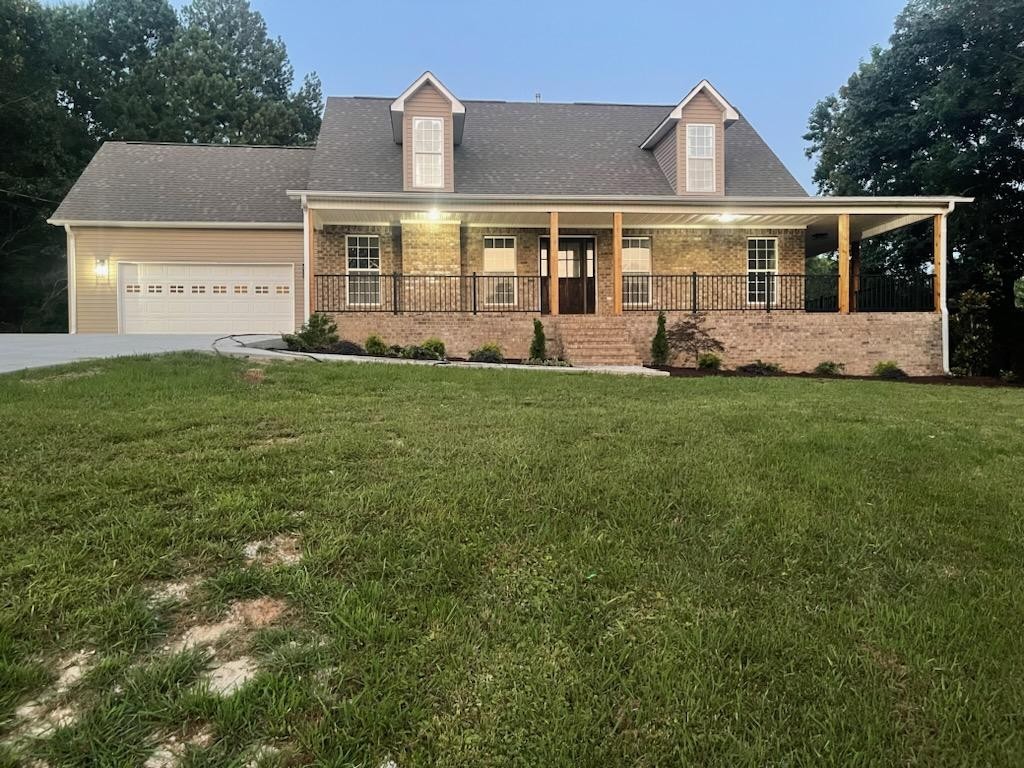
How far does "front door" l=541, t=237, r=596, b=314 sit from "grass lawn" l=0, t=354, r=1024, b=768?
11.7 meters

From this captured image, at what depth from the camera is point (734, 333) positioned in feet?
42.9

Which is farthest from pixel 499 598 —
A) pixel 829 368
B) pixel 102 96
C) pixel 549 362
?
pixel 102 96

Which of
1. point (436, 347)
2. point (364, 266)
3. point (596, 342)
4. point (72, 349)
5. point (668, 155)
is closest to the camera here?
point (72, 349)

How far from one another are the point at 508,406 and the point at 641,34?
14214cm

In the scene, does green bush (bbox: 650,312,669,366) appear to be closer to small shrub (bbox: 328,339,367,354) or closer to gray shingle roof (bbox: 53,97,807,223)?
gray shingle roof (bbox: 53,97,807,223)

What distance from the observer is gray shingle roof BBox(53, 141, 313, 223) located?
16.3m

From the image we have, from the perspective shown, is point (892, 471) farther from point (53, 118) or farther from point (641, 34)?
point (641, 34)

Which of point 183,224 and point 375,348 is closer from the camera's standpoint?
point 375,348

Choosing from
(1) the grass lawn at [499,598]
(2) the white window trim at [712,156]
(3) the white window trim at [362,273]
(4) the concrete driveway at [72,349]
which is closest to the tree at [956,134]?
(2) the white window trim at [712,156]

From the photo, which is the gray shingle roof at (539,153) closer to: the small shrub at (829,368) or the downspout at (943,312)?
the downspout at (943,312)

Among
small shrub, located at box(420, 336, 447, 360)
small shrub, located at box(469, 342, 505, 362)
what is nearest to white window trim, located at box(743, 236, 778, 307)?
small shrub, located at box(469, 342, 505, 362)

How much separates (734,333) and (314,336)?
8.36m

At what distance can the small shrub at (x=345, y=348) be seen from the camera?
38.4 feet

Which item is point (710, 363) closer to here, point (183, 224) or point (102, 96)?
point (183, 224)
